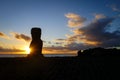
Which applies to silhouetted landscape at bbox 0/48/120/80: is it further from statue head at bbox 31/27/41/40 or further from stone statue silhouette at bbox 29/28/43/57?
statue head at bbox 31/27/41/40

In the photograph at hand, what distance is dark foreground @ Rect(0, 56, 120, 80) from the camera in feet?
94.6

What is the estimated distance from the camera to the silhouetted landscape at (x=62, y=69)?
28.9 m

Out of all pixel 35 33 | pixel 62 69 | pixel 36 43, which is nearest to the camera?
pixel 62 69

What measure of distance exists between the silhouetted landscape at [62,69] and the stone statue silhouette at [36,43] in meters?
4.62

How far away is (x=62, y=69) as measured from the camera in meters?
31.5

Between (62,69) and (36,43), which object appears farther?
(36,43)

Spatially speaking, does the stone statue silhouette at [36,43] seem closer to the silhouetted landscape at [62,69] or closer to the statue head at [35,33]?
the statue head at [35,33]

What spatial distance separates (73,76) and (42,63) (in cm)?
841

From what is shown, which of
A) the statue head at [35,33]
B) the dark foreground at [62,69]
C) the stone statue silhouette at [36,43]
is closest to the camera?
the dark foreground at [62,69]

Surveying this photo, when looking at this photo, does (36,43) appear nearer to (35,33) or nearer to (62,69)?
(35,33)

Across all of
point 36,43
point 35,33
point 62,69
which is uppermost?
point 35,33

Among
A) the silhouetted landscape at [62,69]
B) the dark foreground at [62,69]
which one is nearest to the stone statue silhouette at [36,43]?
the silhouetted landscape at [62,69]

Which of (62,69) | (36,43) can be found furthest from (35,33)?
(62,69)

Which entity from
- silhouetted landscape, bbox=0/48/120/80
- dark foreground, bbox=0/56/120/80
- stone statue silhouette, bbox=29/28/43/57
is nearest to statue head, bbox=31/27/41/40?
stone statue silhouette, bbox=29/28/43/57
